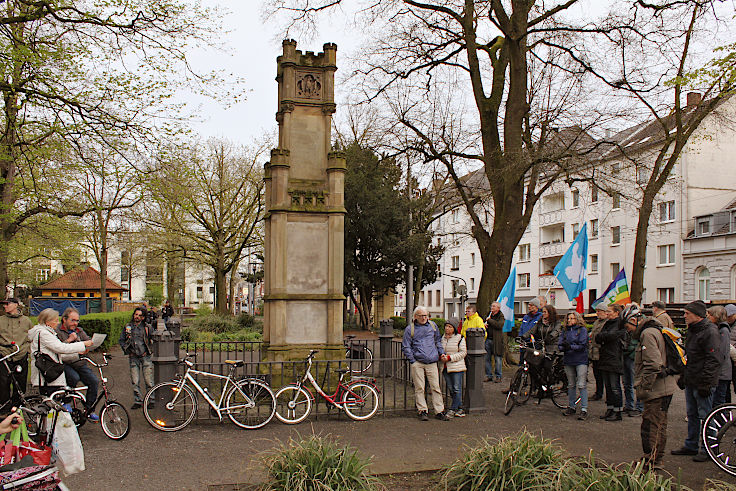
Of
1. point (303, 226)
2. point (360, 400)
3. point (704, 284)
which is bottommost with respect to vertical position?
point (360, 400)

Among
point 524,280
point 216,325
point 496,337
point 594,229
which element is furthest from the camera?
point 524,280

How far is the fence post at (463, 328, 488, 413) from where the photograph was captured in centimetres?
1076

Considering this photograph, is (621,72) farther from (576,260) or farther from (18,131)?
(18,131)

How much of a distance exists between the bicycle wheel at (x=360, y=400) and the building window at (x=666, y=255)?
125 feet

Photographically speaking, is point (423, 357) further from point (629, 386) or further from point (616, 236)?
point (616, 236)

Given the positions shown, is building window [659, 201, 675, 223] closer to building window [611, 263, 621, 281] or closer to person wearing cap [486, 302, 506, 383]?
building window [611, 263, 621, 281]

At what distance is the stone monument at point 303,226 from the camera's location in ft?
37.4

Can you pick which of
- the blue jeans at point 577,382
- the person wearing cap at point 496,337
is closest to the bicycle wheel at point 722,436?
the blue jeans at point 577,382

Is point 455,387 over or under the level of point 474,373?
under

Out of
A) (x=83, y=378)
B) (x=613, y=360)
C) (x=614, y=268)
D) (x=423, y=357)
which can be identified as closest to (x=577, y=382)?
(x=613, y=360)

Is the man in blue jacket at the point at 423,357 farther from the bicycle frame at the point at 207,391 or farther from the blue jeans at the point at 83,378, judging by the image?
the blue jeans at the point at 83,378

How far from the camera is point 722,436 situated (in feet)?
23.3

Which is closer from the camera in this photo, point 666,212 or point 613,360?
point 613,360

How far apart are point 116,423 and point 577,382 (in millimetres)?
7305
